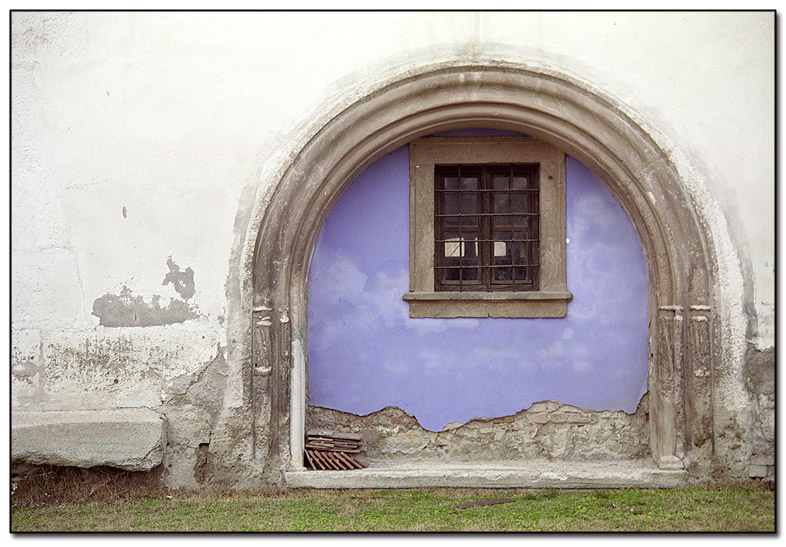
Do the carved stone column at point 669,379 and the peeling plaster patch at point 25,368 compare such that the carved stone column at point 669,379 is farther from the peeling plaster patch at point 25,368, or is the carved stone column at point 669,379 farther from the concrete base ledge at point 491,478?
the peeling plaster patch at point 25,368

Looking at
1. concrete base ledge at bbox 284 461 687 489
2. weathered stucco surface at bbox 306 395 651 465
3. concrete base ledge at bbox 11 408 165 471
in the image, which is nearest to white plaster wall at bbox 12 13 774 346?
concrete base ledge at bbox 11 408 165 471

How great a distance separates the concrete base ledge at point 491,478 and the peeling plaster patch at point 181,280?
138cm

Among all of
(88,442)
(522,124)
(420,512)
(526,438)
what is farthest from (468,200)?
(88,442)

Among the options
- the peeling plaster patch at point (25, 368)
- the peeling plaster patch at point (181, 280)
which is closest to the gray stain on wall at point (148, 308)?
the peeling plaster patch at point (181, 280)

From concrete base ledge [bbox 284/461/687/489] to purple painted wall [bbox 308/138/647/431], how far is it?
1.63ft

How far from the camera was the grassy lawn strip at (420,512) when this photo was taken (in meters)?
4.26

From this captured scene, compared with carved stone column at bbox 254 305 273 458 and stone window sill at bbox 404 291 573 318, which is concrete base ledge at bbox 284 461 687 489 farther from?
stone window sill at bbox 404 291 573 318

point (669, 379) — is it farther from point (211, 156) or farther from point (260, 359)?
point (211, 156)

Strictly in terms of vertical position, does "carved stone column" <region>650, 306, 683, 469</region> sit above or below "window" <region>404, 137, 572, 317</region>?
below

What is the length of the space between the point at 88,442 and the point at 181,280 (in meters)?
1.18

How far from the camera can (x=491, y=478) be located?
15.9 feet

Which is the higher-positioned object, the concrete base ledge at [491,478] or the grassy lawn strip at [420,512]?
the concrete base ledge at [491,478]

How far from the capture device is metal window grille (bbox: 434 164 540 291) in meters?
5.33

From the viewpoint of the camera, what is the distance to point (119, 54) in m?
4.87
